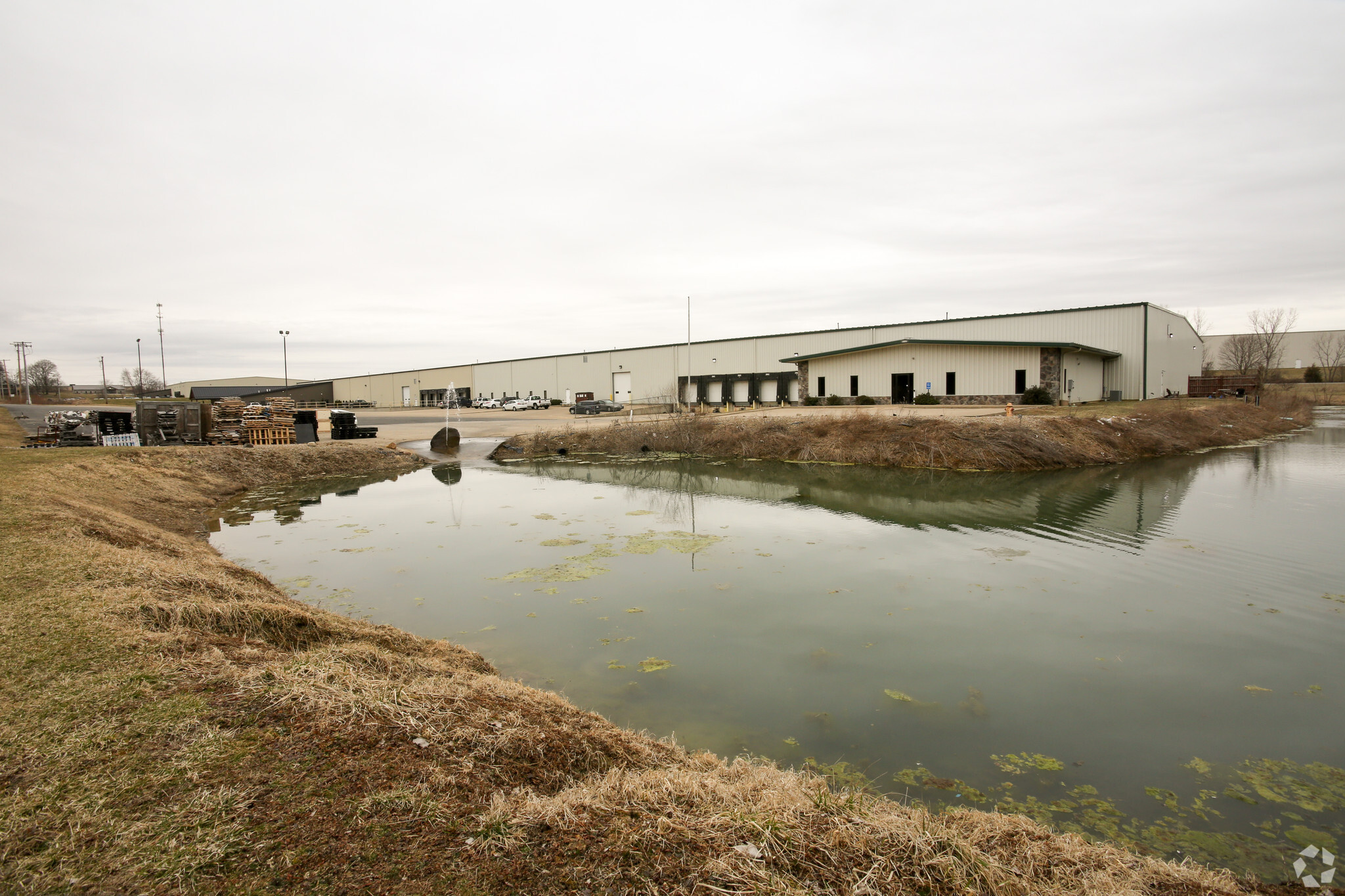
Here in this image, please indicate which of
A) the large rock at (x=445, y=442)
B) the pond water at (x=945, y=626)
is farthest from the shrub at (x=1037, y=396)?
the large rock at (x=445, y=442)

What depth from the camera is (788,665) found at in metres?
6.55

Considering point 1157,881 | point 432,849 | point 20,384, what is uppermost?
point 20,384

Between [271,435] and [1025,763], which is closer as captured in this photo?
[1025,763]

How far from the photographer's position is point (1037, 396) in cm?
3228

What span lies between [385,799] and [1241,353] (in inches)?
3415

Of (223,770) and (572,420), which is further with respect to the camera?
(572,420)

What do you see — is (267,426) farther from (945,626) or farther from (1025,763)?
(1025,763)

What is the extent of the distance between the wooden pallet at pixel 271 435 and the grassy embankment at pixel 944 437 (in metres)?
8.13

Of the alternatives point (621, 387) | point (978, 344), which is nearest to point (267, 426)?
point (978, 344)

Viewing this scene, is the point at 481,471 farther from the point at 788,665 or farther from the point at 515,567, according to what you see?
the point at 788,665

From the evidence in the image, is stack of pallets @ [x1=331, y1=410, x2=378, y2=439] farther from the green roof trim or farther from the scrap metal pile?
the green roof trim

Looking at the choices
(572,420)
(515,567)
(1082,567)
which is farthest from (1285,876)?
(572,420)

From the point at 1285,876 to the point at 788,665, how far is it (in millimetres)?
3683

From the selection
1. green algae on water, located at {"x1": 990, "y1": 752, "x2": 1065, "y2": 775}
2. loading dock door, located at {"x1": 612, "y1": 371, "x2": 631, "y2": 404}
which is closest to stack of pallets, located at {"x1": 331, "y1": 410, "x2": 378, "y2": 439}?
green algae on water, located at {"x1": 990, "y1": 752, "x2": 1065, "y2": 775}
